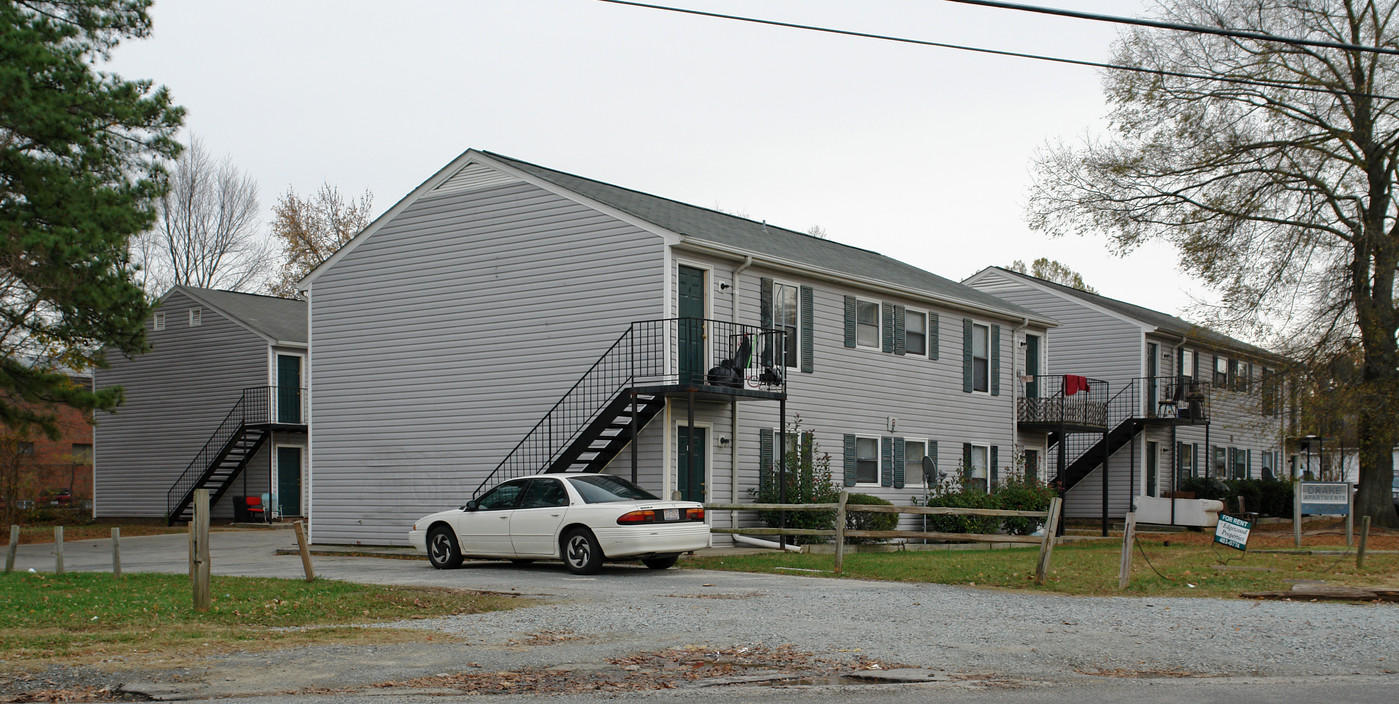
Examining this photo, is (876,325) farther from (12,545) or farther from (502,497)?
(12,545)

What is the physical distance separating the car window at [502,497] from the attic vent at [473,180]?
7924 mm

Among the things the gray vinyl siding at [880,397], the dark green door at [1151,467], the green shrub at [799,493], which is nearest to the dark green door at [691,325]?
the gray vinyl siding at [880,397]

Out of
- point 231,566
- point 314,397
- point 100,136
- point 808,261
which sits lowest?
point 231,566

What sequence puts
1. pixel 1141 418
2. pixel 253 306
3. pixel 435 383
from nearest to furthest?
pixel 435 383, pixel 1141 418, pixel 253 306

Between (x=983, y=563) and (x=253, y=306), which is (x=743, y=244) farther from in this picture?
(x=253, y=306)

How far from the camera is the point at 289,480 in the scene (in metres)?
37.2

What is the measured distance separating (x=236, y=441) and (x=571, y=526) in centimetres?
2196

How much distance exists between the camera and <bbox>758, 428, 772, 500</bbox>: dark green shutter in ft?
76.8

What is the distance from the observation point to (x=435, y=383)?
24281 mm

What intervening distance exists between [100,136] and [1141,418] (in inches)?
1115

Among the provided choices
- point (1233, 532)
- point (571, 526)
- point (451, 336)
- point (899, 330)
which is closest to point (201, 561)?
point (571, 526)

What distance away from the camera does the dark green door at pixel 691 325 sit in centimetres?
2164

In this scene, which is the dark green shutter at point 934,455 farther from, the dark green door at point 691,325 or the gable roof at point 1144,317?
the gable roof at point 1144,317

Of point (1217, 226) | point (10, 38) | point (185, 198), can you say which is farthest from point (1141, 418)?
point (185, 198)
